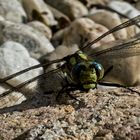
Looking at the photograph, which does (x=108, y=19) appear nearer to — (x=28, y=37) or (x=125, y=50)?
(x=28, y=37)

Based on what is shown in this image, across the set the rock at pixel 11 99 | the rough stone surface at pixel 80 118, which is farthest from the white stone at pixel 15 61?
the rough stone surface at pixel 80 118

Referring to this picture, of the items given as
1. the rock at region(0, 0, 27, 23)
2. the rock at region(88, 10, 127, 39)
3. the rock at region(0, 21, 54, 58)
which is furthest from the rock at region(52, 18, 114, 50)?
the rock at region(0, 0, 27, 23)

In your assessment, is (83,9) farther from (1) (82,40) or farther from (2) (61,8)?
(1) (82,40)

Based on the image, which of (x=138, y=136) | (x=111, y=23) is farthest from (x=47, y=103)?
(x=111, y=23)

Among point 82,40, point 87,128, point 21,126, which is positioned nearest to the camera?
point 87,128

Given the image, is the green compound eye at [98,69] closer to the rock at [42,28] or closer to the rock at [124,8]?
the rock at [42,28]

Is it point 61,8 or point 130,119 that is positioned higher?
point 130,119

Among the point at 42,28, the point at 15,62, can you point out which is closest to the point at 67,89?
the point at 15,62

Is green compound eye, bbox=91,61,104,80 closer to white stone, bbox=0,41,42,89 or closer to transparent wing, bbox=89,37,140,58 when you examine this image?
transparent wing, bbox=89,37,140,58
